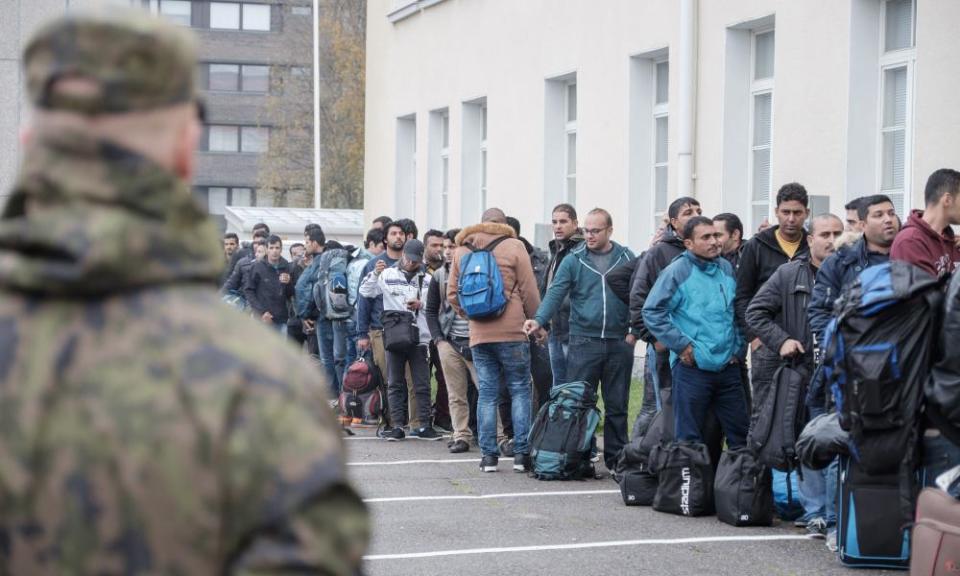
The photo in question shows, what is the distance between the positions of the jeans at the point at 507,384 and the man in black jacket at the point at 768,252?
7.79ft

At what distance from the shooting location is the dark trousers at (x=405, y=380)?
14.8m

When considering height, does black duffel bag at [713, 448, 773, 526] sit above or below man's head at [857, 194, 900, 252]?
below

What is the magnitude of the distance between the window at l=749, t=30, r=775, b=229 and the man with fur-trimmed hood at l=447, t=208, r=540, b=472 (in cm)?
466

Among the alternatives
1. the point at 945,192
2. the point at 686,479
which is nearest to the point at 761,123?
the point at 686,479

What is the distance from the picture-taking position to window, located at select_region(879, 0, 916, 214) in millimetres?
13656

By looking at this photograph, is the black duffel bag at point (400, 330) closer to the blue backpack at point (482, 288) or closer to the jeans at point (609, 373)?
the blue backpack at point (482, 288)

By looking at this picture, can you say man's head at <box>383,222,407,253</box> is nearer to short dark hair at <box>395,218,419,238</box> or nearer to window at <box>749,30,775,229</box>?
short dark hair at <box>395,218,419,238</box>

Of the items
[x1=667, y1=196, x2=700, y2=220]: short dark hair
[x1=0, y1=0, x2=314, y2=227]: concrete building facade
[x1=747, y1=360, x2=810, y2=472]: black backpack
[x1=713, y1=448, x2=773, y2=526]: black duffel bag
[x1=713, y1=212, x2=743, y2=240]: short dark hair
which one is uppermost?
[x1=0, y1=0, x2=314, y2=227]: concrete building facade

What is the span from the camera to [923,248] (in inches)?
338

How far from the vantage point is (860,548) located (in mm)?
8078

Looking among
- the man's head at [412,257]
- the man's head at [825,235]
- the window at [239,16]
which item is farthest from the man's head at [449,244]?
the window at [239,16]

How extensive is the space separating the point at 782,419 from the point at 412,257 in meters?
5.83

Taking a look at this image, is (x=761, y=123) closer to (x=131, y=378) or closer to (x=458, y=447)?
(x=458, y=447)

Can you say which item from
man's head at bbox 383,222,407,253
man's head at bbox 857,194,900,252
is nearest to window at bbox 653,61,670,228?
man's head at bbox 383,222,407,253
